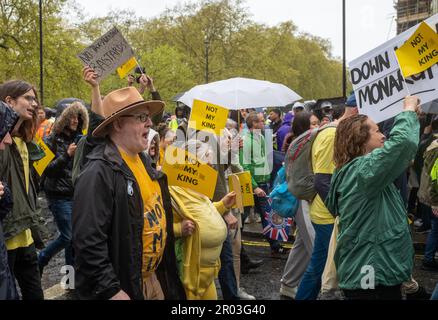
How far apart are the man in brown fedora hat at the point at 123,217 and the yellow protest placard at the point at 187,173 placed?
612 millimetres

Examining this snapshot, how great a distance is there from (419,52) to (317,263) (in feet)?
5.95

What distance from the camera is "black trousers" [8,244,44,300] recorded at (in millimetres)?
3713

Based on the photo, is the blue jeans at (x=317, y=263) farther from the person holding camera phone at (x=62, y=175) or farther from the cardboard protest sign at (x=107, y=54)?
the person holding camera phone at (x=62, y=175)

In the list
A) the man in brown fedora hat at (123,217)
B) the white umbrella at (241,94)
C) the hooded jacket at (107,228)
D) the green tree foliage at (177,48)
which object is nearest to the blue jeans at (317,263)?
the man in brown fedora hat at (123,217)

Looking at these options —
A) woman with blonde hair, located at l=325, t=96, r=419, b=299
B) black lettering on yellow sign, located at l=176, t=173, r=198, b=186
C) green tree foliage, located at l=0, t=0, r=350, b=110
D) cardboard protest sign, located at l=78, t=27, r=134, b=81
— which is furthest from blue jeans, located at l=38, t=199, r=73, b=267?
green tree foliage, located at l=0, t=0, r=350, b=110

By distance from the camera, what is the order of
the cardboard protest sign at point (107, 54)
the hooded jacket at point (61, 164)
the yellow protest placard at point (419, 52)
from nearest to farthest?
the yellow protest placard at point (419, 52) < the cardboard protest sign at point (107, 54) < the hooded jacket at point (61, 164)

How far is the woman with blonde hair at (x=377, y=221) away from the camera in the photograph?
309 centimetres

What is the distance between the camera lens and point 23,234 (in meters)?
3.70

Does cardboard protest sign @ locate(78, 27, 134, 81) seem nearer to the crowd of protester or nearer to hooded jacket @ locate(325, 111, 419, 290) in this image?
the crowd of protester

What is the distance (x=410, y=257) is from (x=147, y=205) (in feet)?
5.22

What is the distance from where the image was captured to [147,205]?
112 inches

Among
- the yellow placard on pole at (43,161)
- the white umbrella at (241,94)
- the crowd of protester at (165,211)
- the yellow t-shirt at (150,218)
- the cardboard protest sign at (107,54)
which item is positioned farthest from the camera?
the white umbrella at (241,94)

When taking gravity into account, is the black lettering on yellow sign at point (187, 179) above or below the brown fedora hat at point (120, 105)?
below
